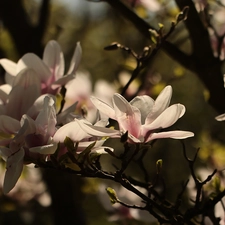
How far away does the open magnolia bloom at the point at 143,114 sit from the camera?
2.51 ft

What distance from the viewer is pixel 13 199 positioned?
5.92 ft

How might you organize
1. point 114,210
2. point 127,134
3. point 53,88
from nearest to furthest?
1. point 127,134
2. point 53,88
3. point 114,210

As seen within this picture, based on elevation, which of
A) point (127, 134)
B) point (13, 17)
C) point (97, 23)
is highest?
point (127, 134)

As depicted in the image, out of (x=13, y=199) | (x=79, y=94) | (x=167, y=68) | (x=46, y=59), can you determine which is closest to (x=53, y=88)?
(x=46, y=59)

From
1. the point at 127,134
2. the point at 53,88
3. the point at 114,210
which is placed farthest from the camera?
the point at 114,210

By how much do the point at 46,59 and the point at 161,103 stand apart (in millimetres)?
371

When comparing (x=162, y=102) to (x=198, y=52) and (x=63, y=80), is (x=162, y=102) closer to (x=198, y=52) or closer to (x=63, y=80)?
(x=63, y=80)

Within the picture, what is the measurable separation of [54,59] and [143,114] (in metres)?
A: 0.33

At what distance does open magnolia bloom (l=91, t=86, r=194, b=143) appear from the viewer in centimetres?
77

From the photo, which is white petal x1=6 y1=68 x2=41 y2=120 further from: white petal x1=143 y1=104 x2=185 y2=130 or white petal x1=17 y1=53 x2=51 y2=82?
white petal x1=143 y1=104 x2=185 y2=130

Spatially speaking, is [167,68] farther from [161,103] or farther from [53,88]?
[161,103]

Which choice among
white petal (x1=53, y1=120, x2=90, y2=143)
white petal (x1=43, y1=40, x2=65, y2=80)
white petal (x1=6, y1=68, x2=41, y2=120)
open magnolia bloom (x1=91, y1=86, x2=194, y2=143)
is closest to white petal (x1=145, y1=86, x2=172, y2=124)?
open magnolia bloom (x1=91, y1=86, x2=194, y2=143)

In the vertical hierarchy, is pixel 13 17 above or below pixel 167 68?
above

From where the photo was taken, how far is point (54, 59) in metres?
1.08
